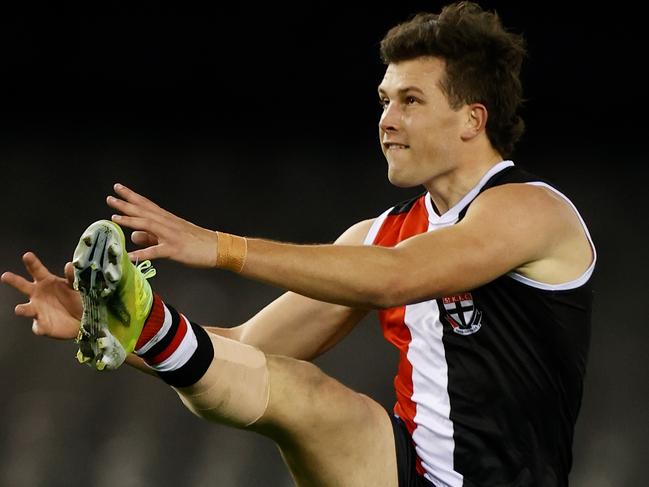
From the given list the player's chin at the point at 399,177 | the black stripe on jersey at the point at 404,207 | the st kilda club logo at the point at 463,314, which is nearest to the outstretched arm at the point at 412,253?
the st kilda club logo at the point at 463,314

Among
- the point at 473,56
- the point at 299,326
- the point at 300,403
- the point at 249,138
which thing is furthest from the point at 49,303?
the point at 249,138

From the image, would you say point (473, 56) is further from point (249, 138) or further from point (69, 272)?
point (249, 138)

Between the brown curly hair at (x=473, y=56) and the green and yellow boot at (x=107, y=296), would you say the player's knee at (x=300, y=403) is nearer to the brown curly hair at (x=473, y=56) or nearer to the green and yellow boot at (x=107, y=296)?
the green and yellow boot at (x=107, y=296)

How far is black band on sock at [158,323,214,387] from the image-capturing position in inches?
77.0

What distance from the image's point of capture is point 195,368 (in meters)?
1.96

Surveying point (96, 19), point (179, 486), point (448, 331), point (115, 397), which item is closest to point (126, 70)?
point (96, 19)

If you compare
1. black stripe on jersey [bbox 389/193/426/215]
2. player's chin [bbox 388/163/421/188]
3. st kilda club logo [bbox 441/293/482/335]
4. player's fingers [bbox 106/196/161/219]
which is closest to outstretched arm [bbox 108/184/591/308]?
player's fingers [bbox 106/196/161/219]

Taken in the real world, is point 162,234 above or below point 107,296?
above

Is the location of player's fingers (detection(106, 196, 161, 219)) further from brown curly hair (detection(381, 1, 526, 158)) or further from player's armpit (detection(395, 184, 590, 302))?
brown curly hair (detection(381, 1, 526, 158))

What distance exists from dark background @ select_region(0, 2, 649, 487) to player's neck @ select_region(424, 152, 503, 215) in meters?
1.52

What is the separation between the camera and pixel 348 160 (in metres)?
4.01

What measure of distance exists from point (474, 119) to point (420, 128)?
0.45 feet

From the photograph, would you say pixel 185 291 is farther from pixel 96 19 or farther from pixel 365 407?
pixel 365 407

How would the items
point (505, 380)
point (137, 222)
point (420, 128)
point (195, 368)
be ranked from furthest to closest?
point (420, 128)
point (505, 380)
point (195, 368)
point (137, 222)
